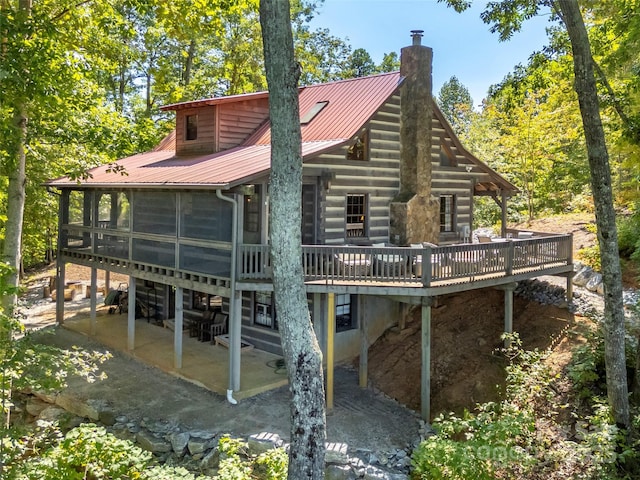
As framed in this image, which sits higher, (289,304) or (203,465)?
(289,304)

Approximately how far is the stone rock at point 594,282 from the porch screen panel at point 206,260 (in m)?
11.6

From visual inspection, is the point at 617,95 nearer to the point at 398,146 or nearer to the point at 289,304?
the point at 398,146

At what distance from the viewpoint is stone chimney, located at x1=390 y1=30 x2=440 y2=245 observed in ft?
50.4

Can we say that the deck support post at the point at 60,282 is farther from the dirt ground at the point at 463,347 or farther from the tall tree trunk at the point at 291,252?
the tall tree trunk at the point at 291,252

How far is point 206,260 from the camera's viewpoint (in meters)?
13.1

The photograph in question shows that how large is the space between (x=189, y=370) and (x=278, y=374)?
2.53 m

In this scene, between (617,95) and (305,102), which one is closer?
(617,95)

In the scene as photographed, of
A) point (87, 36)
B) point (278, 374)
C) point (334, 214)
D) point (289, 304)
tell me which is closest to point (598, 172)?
point (289, 304)

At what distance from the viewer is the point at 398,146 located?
15.9m

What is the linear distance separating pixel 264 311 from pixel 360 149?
18.4ft

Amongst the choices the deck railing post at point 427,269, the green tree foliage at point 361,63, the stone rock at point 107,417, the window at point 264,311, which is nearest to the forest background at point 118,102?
the deck railing post at point 427,269

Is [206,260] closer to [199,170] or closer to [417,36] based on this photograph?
[199,170]

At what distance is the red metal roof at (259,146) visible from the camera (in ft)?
41.8

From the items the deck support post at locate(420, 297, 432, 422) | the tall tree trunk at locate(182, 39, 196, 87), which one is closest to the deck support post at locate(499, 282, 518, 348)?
the deck support post at locate(420, 297, 432, 422)
